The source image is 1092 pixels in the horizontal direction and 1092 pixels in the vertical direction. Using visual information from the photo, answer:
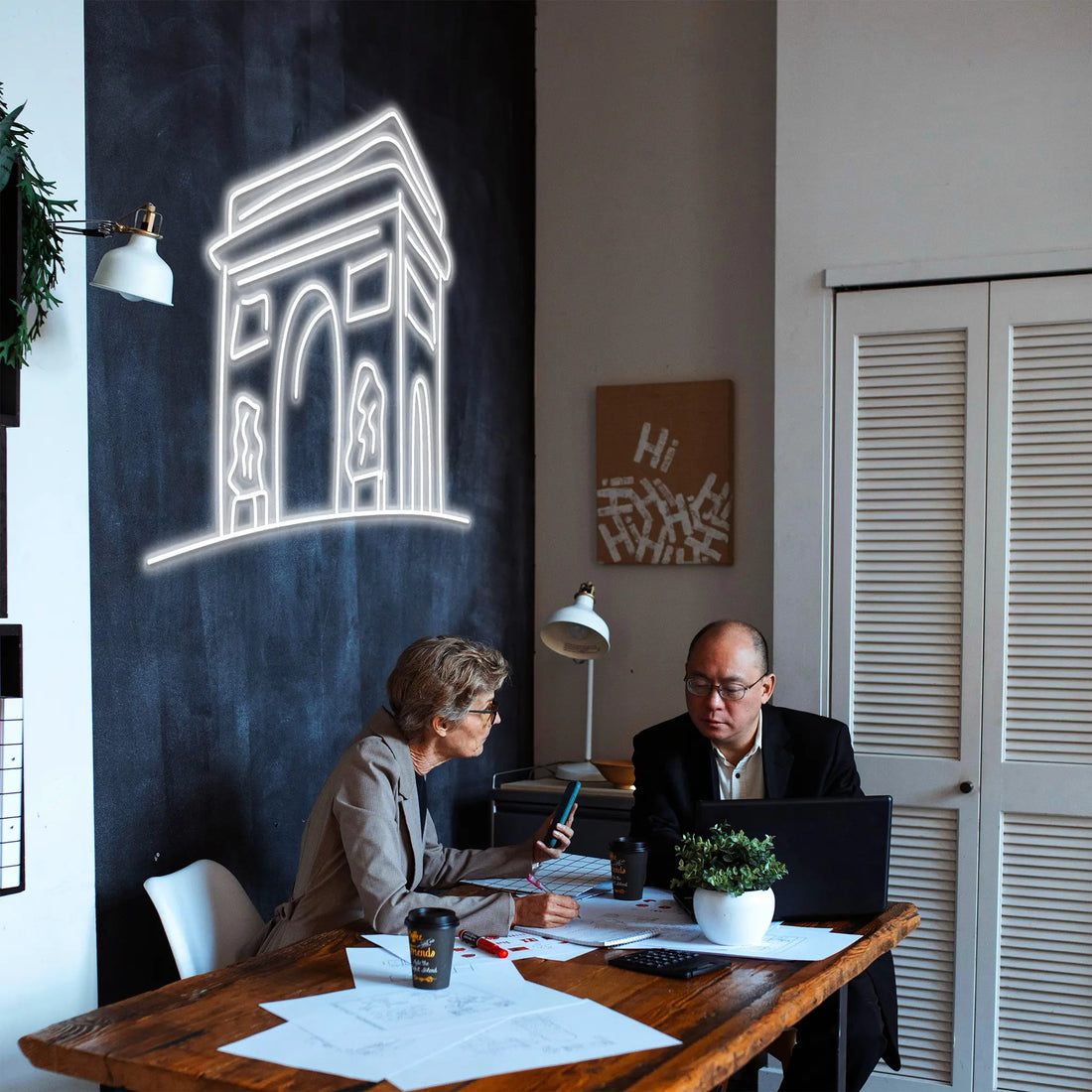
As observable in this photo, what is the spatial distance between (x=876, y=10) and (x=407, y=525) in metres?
2.04

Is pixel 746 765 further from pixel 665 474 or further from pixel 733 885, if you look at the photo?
pixel 665 474

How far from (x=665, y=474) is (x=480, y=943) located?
2408 millimetres

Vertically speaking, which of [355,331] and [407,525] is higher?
[355,331]

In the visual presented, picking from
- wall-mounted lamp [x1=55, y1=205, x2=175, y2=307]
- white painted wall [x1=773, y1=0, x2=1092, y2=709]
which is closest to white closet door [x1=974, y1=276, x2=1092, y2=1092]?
white painted wall [x1=773, y1=0, x2=1092, y2=709]

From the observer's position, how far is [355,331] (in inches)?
135

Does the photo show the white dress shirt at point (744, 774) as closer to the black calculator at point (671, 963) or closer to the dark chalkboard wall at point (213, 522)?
the black calculator at point (671, 963)

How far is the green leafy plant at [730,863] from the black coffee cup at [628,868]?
24 cm

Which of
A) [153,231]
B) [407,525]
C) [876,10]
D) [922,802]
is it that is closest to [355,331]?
[407,525]

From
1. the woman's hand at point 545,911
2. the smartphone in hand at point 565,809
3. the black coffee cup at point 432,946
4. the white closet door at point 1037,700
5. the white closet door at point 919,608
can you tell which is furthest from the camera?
the white closet door at point 919,608

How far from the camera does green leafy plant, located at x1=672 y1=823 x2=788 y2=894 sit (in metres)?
2.18

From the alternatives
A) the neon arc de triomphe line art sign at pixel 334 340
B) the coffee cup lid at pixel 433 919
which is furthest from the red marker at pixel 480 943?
the neon arc de triomphe line art sign at pixel 334 340

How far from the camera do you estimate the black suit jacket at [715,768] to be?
290 cm

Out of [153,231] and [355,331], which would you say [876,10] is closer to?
[355,331]

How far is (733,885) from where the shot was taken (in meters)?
2.17
